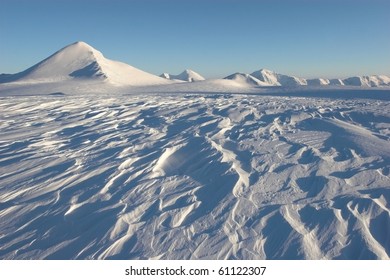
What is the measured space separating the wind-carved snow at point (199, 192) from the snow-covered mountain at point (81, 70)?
22.2 m

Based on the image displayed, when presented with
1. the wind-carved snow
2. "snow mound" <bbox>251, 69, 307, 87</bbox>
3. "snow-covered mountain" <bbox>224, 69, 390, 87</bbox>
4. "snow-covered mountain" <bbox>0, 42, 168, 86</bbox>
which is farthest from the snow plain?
"snow mound" <bbox>251, 69, 307, 87</bbox>

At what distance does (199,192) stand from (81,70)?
3060 cm

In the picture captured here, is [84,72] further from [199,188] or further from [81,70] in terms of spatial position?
[199,188]

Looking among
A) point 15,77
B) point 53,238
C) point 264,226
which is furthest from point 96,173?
point 15,77

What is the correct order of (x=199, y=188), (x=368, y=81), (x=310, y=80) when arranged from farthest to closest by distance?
(x=310, y=80) < (x=368, y=81) < (x=199, y=188)

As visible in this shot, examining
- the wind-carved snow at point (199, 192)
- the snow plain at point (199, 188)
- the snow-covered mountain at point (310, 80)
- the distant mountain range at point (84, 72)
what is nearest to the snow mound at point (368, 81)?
the snow-covered mountain at point (310, 80)

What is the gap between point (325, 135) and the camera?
9.38 meters

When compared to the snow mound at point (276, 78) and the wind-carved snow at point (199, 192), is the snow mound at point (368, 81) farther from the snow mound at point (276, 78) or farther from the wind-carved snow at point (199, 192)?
the wind-carved snow at point (199, 192)

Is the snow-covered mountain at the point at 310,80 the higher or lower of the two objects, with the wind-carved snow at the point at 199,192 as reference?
lower

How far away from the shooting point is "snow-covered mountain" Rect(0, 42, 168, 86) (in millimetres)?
31875

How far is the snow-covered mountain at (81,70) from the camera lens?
31.9 m

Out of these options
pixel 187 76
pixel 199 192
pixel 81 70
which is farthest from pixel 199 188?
pixel 187 76

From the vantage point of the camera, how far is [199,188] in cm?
636

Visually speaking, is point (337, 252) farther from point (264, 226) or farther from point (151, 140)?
point (151, 140)
